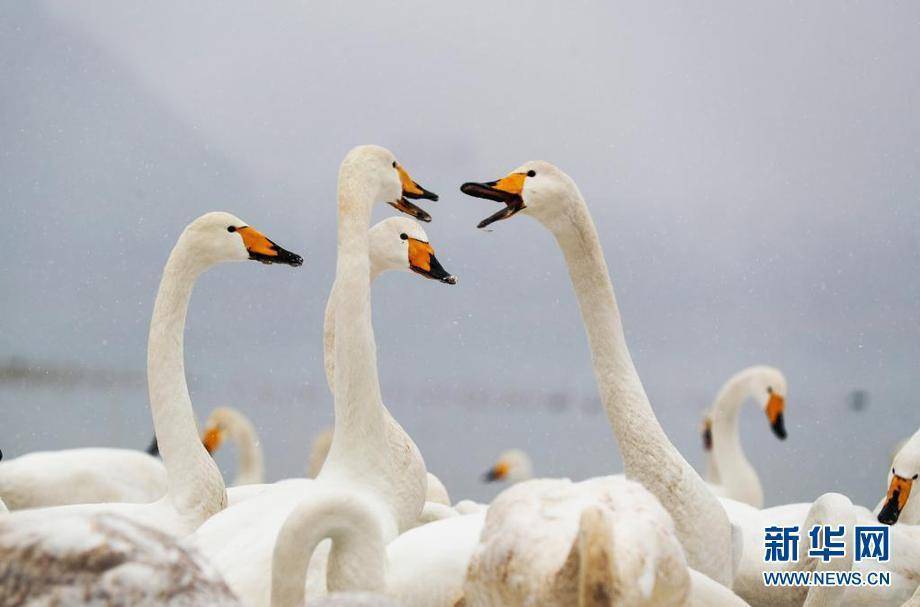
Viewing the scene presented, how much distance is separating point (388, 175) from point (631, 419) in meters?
0.64

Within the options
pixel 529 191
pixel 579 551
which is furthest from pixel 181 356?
pixel 579 551

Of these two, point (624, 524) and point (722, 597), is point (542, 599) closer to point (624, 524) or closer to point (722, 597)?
point (624, 524)

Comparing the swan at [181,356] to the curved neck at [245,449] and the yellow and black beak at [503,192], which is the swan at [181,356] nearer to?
the yellow and black beak at [503,192]

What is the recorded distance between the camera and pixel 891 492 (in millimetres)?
2395

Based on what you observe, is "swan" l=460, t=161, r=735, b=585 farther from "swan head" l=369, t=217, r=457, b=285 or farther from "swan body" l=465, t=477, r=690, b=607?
"swan body" l=465, t=477, r=690, b=607

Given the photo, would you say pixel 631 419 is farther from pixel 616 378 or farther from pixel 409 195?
pixel 409 195

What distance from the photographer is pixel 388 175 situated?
213 centimetres

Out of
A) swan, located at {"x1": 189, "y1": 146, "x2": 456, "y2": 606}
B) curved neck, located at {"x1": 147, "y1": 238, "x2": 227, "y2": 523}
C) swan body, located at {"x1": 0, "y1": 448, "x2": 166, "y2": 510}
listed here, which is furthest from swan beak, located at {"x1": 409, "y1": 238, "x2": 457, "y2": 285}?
swan body, located at {"x1": 0, "y1": 448, "x2": 166, "y2": 510}

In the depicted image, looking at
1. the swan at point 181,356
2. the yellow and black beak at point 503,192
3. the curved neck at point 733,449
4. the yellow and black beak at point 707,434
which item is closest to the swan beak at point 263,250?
the swan at point 181,356

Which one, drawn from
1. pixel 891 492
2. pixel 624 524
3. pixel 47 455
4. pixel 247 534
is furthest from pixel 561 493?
pixel 47 455

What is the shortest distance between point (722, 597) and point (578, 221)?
0.73 metres

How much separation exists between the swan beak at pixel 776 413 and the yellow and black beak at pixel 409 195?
2.17 metres

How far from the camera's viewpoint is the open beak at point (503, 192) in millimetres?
1959

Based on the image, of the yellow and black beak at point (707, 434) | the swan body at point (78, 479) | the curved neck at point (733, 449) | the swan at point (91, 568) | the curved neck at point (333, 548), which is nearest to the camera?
the swan at point (91, 568)
